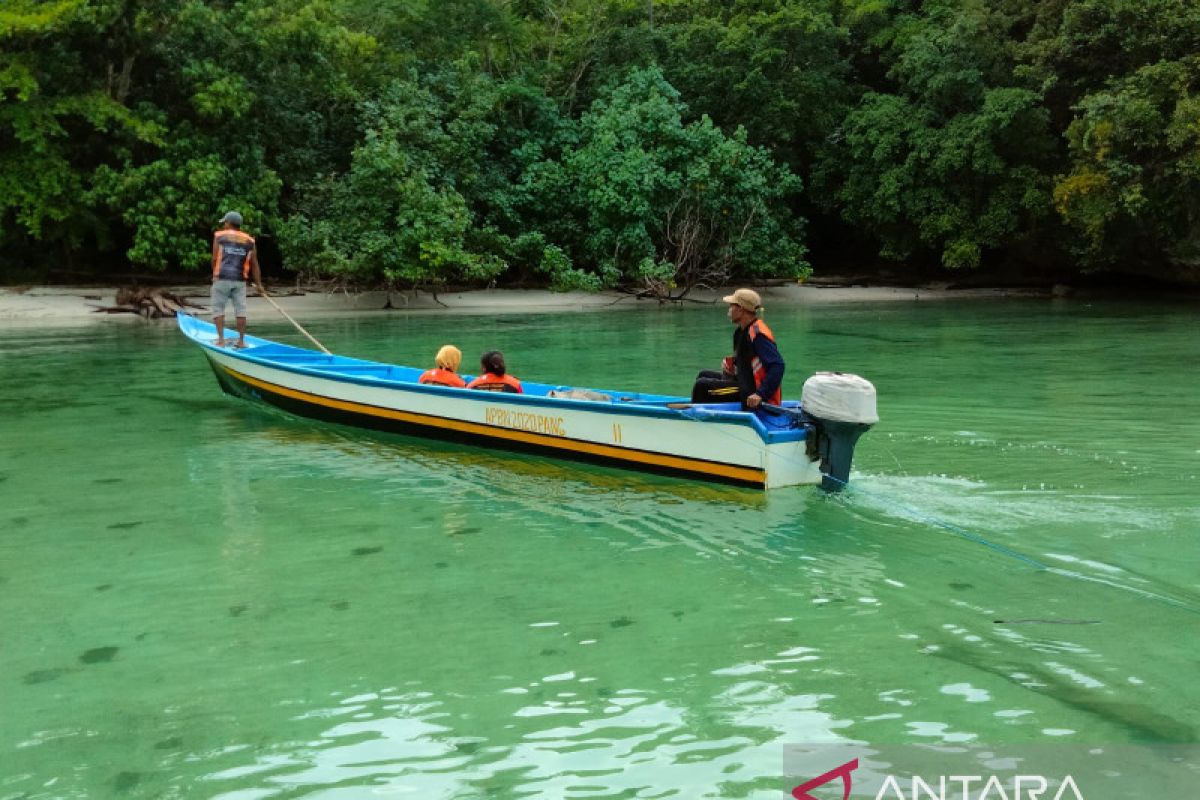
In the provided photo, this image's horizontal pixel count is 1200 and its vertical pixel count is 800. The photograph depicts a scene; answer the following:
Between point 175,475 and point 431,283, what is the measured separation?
18.6 metres

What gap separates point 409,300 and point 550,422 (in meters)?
18.7

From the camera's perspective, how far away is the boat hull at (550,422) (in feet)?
25.5

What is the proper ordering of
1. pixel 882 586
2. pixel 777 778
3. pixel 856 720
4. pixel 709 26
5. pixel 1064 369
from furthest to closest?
pixel 709 26, pixel 1064 369, pixel 882 586, pixel 856 720, pixel 777 778

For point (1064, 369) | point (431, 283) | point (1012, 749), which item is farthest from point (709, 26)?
point (1012, 749)

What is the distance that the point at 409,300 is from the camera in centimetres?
2689

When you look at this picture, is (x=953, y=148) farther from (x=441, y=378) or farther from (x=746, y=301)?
(x=746, y=301)

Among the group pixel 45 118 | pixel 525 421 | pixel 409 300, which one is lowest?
pixel 525 421

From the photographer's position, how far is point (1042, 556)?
21.1ft

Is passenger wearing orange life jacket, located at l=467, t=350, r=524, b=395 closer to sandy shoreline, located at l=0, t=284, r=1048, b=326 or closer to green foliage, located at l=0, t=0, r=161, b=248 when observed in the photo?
sandy shoreline, located at l=0, t=284, r=1048, b=326

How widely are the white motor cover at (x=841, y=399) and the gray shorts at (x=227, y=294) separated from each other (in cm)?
768

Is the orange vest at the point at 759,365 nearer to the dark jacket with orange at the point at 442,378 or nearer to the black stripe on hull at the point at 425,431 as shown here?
the black stripe on hull at the point at 425,431

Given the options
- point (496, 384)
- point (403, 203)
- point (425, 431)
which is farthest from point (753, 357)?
point (403, 203)

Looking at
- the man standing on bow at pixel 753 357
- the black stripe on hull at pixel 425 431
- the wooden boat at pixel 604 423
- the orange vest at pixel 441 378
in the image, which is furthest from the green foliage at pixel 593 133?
the man standing on bow at pixel 753 357

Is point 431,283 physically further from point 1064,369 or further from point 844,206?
point 1064,369
